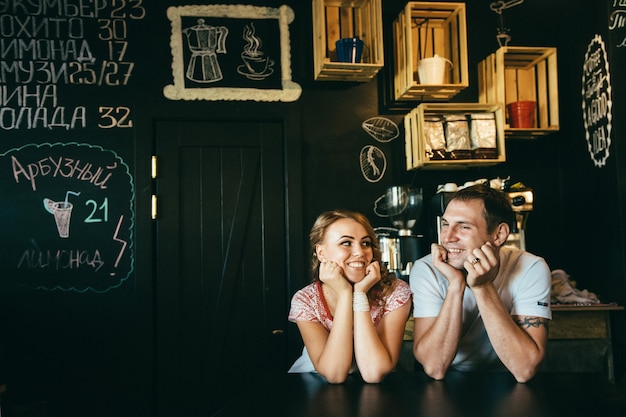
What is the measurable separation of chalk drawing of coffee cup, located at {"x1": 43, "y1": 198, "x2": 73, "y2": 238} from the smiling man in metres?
2.32

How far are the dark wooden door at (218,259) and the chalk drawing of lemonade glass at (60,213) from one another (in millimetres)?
536

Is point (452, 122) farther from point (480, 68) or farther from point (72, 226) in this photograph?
point (72, 226)

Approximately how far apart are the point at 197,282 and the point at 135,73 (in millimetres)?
1365

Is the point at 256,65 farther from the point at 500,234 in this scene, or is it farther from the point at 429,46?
the point at 500,234

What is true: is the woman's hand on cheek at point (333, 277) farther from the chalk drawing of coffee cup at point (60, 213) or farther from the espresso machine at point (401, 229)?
the chalk drawing of coffee cup at point (60, 213)

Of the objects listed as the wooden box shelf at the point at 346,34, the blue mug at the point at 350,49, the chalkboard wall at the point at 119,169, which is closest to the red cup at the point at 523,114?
the chalkboard wall at the point at 119,169

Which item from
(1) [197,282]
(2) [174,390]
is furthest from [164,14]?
(2) [174,390]

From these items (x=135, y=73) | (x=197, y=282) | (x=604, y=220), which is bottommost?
(x=197, y=282)

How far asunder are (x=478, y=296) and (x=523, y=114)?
2.11 m

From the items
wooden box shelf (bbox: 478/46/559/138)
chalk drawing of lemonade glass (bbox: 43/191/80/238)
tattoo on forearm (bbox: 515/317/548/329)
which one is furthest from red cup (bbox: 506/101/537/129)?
chalk drawing of lemonade glass (bbox: 43/191/80/238)

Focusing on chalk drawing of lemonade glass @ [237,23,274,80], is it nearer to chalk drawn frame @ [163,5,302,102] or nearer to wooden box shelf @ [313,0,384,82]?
chalk drawn frame @ [163,5,302,102]

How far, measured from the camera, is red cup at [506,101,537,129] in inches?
149

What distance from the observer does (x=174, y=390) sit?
3623mm

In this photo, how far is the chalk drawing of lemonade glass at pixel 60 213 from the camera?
12.0 feet
